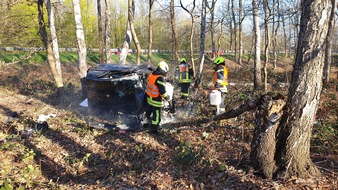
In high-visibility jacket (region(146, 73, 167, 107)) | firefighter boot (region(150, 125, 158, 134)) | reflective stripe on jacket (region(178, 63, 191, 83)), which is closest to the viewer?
high-visibility jacket (region(146, 73, 167, 107))

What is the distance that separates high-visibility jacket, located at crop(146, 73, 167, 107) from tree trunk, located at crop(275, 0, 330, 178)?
3033 millimetres

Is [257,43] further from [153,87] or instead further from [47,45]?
[47,45]

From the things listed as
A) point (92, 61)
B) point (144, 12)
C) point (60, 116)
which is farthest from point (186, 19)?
point (60, 116)

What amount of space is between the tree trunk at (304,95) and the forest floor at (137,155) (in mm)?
233

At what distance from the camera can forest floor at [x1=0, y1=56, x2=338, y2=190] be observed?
→ 3.67 meters

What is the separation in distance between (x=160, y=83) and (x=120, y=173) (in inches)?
89.8

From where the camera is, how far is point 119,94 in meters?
6.56

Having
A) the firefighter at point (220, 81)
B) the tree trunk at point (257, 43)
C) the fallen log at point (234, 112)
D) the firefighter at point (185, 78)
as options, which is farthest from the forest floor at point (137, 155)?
the tree trunk at point (257, 43)

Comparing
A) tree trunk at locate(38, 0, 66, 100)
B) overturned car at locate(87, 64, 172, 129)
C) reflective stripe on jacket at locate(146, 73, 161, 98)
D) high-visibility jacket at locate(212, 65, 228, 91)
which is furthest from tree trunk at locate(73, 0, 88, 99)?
high-visibility jacket at locate(212, 65, 228, 91)

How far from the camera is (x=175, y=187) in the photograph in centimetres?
361

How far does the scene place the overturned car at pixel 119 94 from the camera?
253 inches

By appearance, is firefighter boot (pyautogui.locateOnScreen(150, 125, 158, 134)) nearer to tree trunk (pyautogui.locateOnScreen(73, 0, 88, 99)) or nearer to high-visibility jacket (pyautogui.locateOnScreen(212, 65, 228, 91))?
high-visibility jacket (pyautogui.locateOnScreen(212, 65, 228, 91))

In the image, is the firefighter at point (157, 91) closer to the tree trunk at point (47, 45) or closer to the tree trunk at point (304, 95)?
the tree trunk at point (304, 95)

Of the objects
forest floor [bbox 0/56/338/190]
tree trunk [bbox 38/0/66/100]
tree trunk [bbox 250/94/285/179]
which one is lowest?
forest floor [bbox 0/56/338/190]
